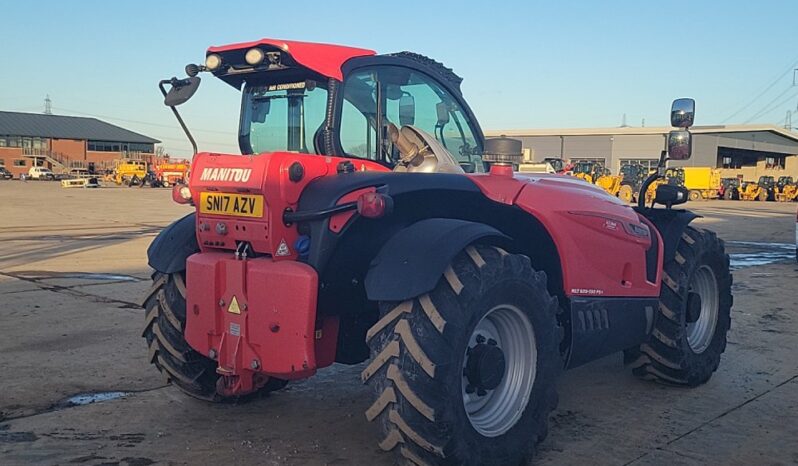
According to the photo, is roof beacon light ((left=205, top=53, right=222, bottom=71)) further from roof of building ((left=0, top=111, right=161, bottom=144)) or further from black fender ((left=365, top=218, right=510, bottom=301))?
roof of building ((left=0, top=111, right=161, bottom=144))

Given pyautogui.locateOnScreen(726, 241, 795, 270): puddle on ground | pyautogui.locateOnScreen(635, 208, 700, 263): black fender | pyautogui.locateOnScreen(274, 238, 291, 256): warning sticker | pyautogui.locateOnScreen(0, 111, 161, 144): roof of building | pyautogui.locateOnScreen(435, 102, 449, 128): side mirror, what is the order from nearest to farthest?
pyautogui.locateOnScreen(274, 238, 291, 256): warning sticker
pyautogui.locateOnScreen(435, 102, 449, 128): side mirror
pyautogui.locateOnScreen(635, 208, 700, 263): black fender
pyautogui.locateOnScreen(726, 241, 795, 270): puddle on ground
pyautogui.locateOnScreen(0, 111, 161, 144): roof of building

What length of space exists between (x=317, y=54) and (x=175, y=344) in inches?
78.9

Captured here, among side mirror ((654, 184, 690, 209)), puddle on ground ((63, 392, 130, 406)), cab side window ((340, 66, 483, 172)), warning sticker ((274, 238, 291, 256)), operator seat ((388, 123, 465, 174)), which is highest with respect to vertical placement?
cab side window ((340, 66, 483, 172))

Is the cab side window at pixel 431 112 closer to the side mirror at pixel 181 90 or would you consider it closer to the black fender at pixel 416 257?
the black fender at pixel 416 257

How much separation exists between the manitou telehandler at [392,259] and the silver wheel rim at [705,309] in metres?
1.03

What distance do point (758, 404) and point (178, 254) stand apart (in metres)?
4.11

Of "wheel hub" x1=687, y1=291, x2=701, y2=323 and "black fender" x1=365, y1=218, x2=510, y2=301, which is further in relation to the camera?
"wheel hub" x1=687, y1=291, x2=701, y2=323

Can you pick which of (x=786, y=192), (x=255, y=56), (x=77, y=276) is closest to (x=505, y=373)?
(x=255, y=56)

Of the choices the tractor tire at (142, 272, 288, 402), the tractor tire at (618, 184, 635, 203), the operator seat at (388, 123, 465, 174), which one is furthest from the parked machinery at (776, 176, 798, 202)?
the tractor tire at (142, 272, 288, 402)

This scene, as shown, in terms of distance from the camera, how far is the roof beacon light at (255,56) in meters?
4.20

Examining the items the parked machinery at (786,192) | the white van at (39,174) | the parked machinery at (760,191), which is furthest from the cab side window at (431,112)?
the white van at (39,174)

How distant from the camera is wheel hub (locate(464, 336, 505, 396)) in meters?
3.96

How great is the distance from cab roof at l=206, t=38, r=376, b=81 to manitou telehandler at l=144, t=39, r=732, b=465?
0.04 ft

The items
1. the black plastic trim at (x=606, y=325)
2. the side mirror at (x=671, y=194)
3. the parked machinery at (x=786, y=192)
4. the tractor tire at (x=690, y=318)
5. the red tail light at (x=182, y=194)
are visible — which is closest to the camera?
the red tail light at (x=182, y=194)
